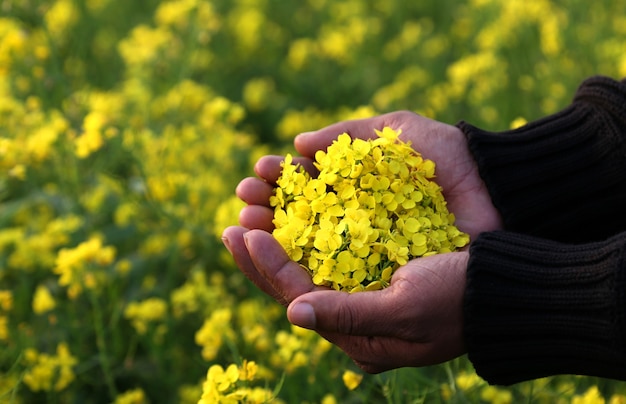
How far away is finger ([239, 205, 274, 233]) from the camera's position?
1.46 meters

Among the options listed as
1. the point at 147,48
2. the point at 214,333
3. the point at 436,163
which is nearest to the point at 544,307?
the point at 436,163

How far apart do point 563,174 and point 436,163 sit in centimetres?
26

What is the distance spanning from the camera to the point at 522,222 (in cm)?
156

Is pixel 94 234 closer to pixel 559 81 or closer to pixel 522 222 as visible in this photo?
pixel 522 222

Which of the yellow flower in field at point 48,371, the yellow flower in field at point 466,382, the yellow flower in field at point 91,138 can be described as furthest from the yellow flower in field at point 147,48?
the yellow flower in field at point 466,382

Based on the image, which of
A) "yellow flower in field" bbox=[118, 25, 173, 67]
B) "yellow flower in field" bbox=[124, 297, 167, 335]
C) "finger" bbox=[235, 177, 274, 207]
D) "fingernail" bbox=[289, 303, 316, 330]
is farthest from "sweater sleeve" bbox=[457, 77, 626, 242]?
"yellow flower in field" bbox=[118, 25, 173, 67]

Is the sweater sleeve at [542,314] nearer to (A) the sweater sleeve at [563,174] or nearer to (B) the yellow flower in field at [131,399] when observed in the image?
(A) the sweater sleeve at [563,174]

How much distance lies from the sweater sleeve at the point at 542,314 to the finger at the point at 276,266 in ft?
0.87

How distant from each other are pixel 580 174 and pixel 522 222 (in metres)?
0.16

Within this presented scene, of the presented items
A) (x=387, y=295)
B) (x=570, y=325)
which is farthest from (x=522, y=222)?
(x=387, y=295)

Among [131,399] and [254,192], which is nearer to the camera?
[254,192]

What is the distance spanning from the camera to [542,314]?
3.95ft

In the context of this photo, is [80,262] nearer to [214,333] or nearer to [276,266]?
[214,333]

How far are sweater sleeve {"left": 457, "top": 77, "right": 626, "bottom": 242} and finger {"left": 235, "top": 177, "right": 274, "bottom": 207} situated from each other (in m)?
0.43
